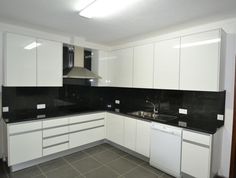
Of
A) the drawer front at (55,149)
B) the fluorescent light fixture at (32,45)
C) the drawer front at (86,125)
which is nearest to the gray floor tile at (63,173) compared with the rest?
the drawer front at (55,149)

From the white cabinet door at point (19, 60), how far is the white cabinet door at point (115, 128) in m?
1.71

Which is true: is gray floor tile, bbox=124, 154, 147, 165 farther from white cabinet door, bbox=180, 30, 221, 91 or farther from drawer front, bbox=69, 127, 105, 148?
white cabinet door, bbox=180, 30, 221, 91

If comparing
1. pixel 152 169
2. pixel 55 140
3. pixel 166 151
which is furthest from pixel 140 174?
pixel 55 140

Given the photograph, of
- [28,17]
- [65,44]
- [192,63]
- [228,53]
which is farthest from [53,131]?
[228,53]

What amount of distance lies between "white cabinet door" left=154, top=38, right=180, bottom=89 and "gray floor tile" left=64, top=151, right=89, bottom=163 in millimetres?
1966

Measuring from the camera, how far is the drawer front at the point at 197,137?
6.51 ft

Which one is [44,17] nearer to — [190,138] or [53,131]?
[53,131]

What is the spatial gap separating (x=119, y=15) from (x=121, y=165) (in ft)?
8.10

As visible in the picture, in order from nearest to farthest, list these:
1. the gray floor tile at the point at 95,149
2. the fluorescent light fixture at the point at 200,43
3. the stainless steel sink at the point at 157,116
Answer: the fluorescent light fixture at the point at 200,43, the stainless steel sink at the point at 157,116, the gray floor tile at the point at 95,149

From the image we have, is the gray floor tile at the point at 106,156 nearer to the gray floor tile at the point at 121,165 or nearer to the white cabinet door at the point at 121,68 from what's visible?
the gray floor tile at the point at 121,165

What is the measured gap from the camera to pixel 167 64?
2.62m

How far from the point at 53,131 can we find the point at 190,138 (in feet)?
7.51

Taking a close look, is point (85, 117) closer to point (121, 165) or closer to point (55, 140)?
point (55, 140)

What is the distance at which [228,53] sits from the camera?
2.29 meters
